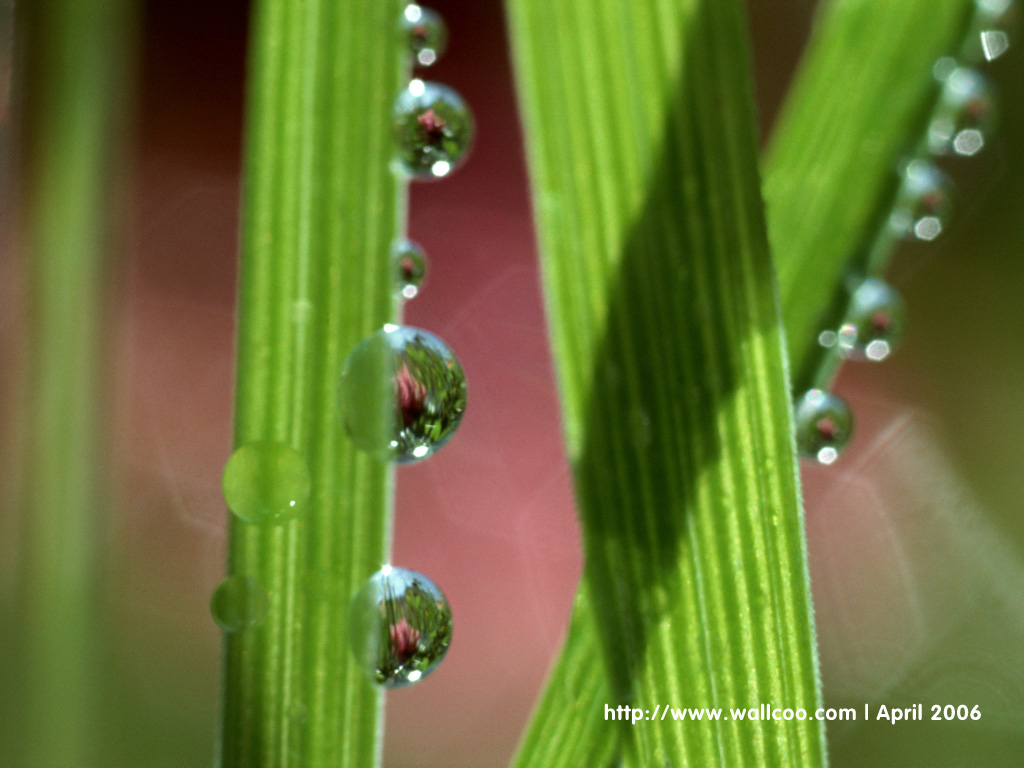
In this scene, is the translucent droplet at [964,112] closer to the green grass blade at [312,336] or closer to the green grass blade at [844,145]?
the green grass blade at [844,145]

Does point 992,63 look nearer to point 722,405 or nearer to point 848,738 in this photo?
point 848,738

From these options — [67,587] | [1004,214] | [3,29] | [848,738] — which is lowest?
[848,738]

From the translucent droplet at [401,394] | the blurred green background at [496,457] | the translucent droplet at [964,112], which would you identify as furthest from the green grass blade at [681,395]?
the blurred green background at [496,457]

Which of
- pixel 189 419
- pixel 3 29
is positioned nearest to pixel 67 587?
pixel 3 29

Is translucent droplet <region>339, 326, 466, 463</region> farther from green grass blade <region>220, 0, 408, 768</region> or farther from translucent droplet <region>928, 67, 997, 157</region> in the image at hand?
translucent droplet <region>928, 67, 997, 157</region>

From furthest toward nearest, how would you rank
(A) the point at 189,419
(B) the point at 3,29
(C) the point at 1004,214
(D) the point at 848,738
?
1. (A) the point at 189,419
2. (C) the point at 1004,214
3. (D) the point at 848,738
4. (B) the point at 3,29

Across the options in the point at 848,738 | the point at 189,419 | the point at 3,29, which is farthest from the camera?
the point at 189,419

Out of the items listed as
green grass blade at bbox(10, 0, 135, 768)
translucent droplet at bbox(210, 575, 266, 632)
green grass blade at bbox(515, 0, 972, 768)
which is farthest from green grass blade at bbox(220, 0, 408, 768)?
green grass blade at bbox(10, 0, 135, 768)
